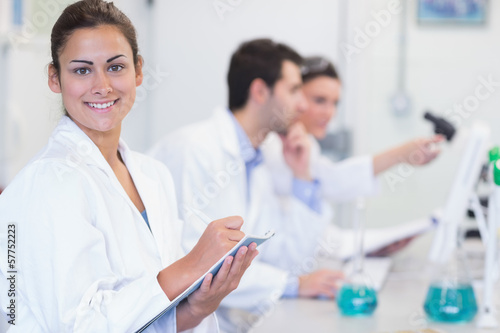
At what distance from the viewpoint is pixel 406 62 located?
117 inches

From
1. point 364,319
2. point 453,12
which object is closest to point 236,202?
point 364,319

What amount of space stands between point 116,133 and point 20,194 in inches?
8.2

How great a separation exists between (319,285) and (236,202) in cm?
38

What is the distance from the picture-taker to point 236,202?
1.91m

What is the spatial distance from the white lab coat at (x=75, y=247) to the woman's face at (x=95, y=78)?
1.5 inches

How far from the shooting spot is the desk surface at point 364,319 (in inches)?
53.8

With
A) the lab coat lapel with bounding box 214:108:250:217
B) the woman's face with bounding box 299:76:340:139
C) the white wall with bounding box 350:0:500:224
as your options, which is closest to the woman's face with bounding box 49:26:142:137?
the lab coat lapel with bounding box 214:108:250:217

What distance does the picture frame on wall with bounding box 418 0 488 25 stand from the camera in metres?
2.96

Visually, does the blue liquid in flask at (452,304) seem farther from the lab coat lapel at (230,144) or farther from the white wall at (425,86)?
the white wall at (425,86)

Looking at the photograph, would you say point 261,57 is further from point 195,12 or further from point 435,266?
point 435,266

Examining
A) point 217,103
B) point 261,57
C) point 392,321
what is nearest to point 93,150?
point 392,321

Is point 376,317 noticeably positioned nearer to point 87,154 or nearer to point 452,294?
point 452,294

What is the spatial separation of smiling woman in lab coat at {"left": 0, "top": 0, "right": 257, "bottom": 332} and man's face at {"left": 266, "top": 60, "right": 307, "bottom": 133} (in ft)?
3.64

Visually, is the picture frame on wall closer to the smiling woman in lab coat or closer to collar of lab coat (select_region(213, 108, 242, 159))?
collar of lab coat (select_region(213, 108, 242, 159))
